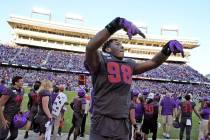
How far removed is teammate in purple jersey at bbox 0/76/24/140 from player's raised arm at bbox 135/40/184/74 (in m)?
3.84

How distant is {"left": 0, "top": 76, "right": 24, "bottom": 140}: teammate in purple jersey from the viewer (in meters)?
7.05

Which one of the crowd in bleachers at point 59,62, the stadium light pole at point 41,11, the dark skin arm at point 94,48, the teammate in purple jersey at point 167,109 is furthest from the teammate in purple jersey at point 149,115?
the stadium light pole at point 41,11

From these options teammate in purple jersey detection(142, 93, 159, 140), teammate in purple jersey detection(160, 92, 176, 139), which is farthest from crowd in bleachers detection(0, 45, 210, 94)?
teammate in purple jersey detection(142, 93, 159, 140)

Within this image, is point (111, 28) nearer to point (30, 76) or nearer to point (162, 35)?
point (30, 76)

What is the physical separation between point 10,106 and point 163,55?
444 centimetres

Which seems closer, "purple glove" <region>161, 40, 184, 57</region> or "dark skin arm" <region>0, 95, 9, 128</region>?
"purple glove" <region>161, 40, 184, 57</region>

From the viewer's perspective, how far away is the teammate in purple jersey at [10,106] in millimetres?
7047

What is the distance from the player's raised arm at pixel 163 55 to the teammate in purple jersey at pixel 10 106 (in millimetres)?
3840

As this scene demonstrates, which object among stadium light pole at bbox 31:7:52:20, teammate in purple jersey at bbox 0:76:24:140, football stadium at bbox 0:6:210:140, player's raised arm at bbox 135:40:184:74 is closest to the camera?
player's raised arm at bbox 135:40:184:74

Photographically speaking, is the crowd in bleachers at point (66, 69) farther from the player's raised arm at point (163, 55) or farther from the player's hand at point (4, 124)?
the player's raised arm at point (163, 55)

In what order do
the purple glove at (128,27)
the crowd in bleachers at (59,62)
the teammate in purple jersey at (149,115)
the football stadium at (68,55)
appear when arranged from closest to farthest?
the purple glove at (128,27)
the teammate in purple jersey at (149,115)
the football stadium at (68,55)
the crowd in bleachers at (59,62)

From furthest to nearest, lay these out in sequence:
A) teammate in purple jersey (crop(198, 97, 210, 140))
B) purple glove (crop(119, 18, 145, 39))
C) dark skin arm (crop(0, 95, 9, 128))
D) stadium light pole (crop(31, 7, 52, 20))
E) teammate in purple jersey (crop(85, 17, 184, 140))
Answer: stadium light pole (crop(31, 7, 52, 20)) < teammate in purple jersey (crop(198, 97, 210, 140)) < dark skin arm (crop(0, 95, 9, 128)) < teammate in purple jersey (crop(85, 17, 184, 140)) < purple glove (crop(119, 18, 145, 39))

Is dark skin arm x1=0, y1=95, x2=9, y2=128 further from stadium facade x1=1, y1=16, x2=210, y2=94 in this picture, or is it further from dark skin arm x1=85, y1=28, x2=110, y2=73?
stadium facade x1=1, y1=16, x2=210, y2=94

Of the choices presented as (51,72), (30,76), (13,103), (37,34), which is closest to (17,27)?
(37,34)
